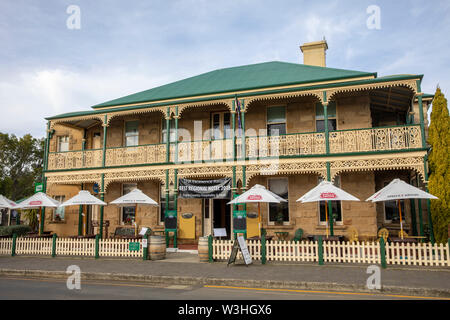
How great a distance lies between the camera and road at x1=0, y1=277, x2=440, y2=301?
7.11 meters

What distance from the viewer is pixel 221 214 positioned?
689 inches

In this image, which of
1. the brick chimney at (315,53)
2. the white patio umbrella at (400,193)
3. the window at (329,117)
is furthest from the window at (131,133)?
the white patio umbrella at (400,193)

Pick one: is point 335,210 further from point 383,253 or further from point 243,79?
point 243,79

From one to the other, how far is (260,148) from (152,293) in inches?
351

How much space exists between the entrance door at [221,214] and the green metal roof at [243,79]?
5.52m

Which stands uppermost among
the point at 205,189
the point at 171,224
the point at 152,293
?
the point at 205,189

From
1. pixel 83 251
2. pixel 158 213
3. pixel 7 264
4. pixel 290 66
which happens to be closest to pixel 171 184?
pixel 158 213

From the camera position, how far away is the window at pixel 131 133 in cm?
1912

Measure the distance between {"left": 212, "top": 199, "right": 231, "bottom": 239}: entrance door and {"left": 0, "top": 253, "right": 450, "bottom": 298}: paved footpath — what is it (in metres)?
4.79

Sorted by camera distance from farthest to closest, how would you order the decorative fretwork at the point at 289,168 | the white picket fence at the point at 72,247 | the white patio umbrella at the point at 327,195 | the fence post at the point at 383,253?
the decorative fretwork at the point at 289,168
the white picket fence at the point at 72,247
the white patio umbrella at the point at 327,195
the fence post at the point at 383,253

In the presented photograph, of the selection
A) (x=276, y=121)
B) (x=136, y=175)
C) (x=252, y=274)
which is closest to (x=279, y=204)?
(x=276, y=121)

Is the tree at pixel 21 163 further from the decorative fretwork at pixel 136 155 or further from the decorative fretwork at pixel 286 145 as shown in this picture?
A: the decorative fretwork at pixel 286 145

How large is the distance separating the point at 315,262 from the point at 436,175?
228 inches

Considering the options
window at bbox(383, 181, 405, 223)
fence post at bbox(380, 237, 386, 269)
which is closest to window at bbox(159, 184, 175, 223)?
window at bbox(383, 181, 405, 223)
